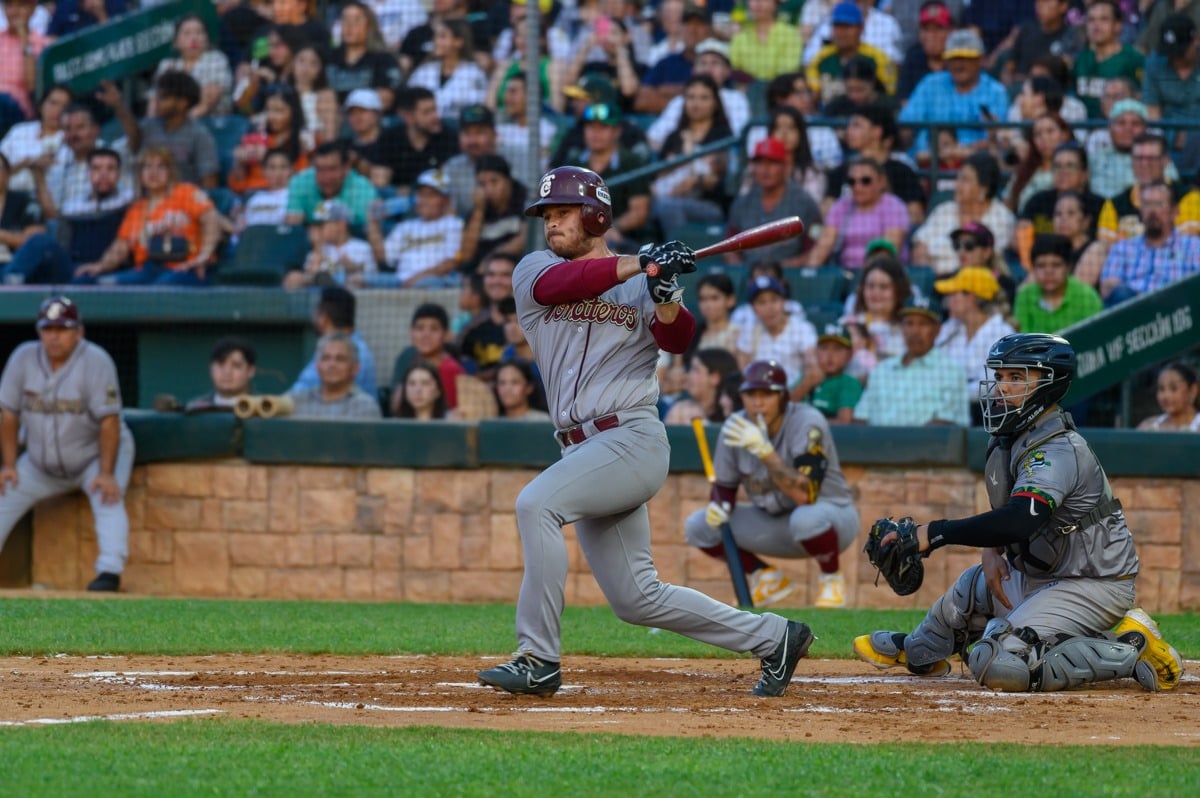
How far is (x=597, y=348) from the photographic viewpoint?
18.4ft

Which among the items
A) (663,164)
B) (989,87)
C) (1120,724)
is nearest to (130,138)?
(663,164)

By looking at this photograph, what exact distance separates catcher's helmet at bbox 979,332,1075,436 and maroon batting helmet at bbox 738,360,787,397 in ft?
10.9

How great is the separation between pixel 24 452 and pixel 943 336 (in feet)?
19.2

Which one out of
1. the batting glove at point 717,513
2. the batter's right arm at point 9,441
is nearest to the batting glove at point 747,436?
the batting glove at point 717,513

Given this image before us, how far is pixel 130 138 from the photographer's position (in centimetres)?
1389

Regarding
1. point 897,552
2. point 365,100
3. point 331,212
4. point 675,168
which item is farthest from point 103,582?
point 897,552

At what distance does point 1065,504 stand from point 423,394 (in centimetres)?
566

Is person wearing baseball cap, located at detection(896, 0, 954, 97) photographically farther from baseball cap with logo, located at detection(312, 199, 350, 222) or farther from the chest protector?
the chest protector

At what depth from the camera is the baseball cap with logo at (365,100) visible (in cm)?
1349

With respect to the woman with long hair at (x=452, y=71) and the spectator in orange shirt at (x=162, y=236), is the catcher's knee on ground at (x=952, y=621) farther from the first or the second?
the woman with long hair at (x=452, y=71)

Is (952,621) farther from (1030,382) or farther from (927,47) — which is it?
(927,47)

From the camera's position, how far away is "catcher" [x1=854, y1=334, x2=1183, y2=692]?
587 cm

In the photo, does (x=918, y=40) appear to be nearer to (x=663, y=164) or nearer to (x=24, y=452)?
(x=663, y=164)

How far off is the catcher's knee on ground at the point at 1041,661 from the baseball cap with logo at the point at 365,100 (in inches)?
338
